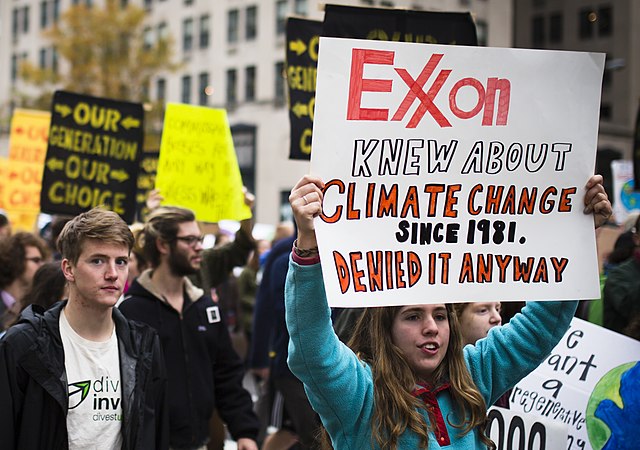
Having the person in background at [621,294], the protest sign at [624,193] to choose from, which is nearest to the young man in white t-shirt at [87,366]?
the person in background at [621,294]

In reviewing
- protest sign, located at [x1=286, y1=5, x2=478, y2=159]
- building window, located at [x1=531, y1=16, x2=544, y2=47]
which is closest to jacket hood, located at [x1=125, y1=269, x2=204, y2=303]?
→ protest sign, located at [x1=286, y1=5, x2=478, y2=159]

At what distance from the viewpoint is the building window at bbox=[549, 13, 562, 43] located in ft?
165

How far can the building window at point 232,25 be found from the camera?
44562 mm

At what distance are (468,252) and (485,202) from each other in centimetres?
20

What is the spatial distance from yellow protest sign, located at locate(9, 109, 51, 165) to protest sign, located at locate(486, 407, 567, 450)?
8.44m

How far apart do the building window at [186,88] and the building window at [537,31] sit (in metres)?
18.9

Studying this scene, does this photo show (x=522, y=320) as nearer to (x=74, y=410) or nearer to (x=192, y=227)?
(x=74, y=410)

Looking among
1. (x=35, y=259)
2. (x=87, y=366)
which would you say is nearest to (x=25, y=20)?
(x=35, y=259)

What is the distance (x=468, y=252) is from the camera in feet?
10.9

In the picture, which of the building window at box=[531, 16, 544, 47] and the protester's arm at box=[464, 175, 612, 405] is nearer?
the protester's arm at box=[464, 175, 612, 405]

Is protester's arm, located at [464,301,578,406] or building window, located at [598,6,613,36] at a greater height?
building window, located at [598,6,613,36]

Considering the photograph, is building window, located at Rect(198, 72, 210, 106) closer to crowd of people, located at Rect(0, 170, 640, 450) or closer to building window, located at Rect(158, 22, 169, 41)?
building window, located at Rect(158, 22, 169, 41)

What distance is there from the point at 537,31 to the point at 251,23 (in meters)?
16.8

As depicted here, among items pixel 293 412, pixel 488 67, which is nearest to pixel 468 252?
pixel 488 67
